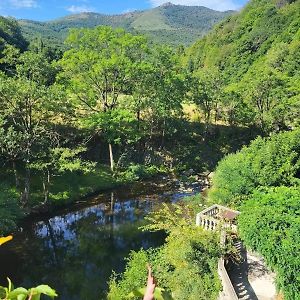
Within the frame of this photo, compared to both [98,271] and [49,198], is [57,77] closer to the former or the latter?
[49,198]

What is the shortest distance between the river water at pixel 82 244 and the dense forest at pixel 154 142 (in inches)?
48.1

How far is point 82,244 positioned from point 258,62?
66052 millimetres

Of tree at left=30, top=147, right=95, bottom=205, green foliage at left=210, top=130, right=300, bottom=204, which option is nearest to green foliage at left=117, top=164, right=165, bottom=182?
tree at left=30, top=147, right=95, bottom=205

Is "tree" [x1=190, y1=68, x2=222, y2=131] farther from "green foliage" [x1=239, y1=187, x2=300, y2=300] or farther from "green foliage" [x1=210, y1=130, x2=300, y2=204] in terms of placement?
"green foliage" [x1=239, y1=187, x2=300, y2=300]

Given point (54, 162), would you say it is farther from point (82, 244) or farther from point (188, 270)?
point (188, 270)

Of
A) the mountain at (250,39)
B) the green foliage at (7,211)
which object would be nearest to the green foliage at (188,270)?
the green foliage at (7,211)

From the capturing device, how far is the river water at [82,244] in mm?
21391

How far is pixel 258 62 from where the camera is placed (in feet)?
266

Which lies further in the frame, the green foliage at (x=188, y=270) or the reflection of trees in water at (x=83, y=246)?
the reflection of trees in water at (x=83, y=246)

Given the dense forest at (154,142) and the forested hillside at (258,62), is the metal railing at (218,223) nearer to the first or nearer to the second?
the dense forest at (154,142)

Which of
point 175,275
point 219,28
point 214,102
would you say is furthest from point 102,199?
point 219,28

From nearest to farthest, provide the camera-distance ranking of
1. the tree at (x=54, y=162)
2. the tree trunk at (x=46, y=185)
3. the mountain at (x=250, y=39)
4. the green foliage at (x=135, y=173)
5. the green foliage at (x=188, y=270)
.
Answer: the green foliage at (x=188, y=270), the tree at (x=54, y=162), the tree trunk at (x=46, y=185), the green foliage at (x=135, y=173), the mountain at (x=250, y=39)

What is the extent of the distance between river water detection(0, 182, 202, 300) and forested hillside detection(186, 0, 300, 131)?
1776cm

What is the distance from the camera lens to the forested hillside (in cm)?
4622
